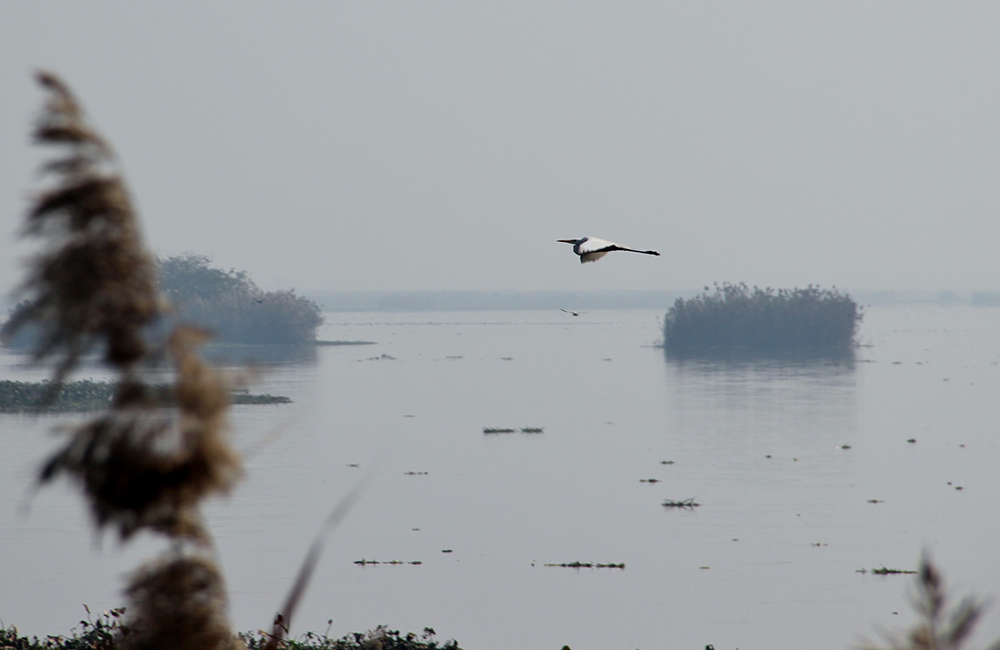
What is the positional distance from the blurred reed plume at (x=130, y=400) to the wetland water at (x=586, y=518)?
16 cm

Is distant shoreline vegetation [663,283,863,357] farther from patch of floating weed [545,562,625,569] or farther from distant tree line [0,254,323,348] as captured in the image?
patch of floating weed [545,562,625,569]

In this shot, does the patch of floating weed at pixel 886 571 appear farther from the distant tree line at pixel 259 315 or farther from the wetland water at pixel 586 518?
the distant tree line at pixel 259 315

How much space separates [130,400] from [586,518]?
26447 mm

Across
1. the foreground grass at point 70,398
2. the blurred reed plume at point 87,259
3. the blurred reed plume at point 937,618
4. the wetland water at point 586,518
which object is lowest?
the wetland water at point 586,518

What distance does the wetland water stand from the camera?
Answer: 19.2 metres

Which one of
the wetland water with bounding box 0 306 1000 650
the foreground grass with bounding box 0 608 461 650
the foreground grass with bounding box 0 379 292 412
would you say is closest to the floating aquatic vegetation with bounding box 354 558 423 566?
the wetland water with bounding box 0 306 1000 650

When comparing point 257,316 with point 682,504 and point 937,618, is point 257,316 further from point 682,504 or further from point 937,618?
point 937,618

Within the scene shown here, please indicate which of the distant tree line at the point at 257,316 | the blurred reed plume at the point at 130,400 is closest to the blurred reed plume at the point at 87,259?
the blurred reed plume at the point at 130,400

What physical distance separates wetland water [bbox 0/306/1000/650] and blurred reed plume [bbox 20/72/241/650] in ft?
0.53

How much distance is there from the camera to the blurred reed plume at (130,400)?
319cm

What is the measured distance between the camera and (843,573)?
2289 centimetres

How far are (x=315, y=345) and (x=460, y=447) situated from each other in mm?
81412

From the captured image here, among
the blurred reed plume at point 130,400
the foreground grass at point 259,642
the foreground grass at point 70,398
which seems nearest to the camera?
the blurred reed plume at point 130,400

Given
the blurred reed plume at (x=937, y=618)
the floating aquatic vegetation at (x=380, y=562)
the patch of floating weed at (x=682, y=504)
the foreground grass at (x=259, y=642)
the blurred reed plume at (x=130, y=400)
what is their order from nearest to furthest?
the blurred reed plume at (x=937, y=618) < the blurred reed plume at (x=130, y=400) < the foreground grass at (x=259, y=642) < the floating aquatic vegetation at (x=380, y=562) < the patch of floating weed at (x=682, y=504)
